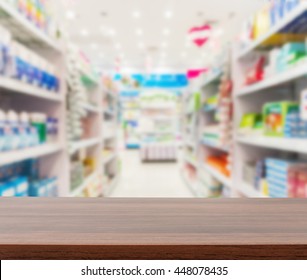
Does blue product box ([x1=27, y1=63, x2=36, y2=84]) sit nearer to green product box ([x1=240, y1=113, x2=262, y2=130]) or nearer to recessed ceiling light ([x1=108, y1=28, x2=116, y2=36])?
green product box ([x1=240, y1=113, x2=262, y2=130])

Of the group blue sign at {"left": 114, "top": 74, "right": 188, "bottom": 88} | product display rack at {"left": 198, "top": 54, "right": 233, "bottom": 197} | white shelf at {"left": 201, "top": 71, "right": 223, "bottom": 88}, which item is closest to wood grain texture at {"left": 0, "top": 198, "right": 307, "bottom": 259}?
product display rack at {"left": 198, "top": 54, "right": 233, "bottom": 197}

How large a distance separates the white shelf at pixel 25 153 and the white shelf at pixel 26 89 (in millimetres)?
354

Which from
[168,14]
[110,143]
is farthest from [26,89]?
[168,14]

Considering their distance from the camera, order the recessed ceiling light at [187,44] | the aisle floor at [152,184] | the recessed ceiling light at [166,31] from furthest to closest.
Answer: the recessed ceiling light at [187,44]
the recessed ceiling light at [166,31]
the aisle floor at [152,184]

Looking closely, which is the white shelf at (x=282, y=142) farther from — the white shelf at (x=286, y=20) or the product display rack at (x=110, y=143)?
the product display rack at (x=110, y=143)

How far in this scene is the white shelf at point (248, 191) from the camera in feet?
8.15

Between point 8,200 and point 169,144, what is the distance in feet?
33.7

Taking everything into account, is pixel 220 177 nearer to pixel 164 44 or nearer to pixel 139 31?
pixel 139 31

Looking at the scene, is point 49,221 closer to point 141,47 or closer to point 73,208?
point 73,208

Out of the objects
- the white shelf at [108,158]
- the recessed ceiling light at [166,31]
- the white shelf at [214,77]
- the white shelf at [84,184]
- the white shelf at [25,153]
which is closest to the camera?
the white shelf at [25,153]

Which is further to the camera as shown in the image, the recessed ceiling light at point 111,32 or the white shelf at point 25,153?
the recessed ceiling light at point 111,32

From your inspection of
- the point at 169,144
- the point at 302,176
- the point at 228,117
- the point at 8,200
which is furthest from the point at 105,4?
the point at 8,200

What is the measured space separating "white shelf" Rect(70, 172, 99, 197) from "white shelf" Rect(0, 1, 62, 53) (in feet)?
3.99

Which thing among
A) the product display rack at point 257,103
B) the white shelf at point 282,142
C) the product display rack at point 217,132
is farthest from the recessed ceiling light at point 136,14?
the white shelf at point 282,142
